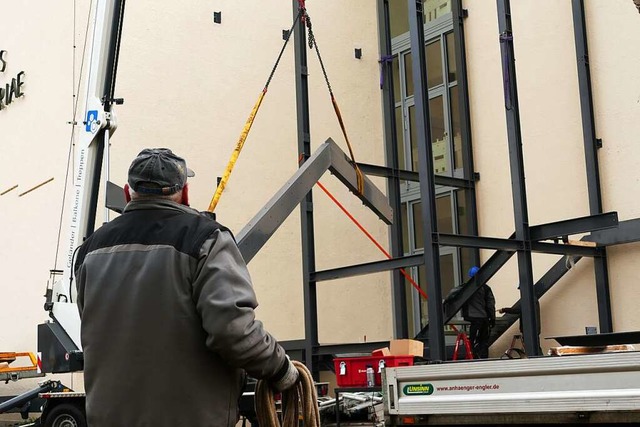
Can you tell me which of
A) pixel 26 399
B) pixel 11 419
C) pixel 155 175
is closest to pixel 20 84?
pixel 11 419

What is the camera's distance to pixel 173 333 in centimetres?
289

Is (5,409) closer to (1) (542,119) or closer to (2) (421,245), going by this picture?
(2) (421,245)

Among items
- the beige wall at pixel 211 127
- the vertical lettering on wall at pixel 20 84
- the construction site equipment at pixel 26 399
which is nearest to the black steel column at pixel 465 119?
the beige wall at pixel 211 127

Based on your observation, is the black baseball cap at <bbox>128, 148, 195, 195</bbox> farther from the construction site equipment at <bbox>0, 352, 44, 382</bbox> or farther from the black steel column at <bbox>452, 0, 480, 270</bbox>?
the black steel column at <bbox>452, 0, 480, 270</bbox>

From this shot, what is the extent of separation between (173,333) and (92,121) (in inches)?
304

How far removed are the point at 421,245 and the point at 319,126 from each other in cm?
295

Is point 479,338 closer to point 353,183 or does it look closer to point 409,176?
point 409,176

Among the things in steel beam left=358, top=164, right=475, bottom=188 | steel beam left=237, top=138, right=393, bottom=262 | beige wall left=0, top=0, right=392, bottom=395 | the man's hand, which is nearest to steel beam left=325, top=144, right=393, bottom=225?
steel beam left=237, top=138, right=393, bottom=262

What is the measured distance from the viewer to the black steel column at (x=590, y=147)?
13.3 m

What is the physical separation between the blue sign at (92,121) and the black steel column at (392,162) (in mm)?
6175

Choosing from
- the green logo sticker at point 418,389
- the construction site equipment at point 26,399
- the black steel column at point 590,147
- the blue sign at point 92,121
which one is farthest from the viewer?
the black steel column at point 590,147

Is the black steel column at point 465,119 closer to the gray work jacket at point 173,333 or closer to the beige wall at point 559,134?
the beige wall at point 559,134

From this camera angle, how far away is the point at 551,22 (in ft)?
47.6

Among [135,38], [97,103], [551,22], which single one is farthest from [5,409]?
[551,22]
